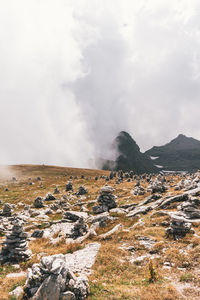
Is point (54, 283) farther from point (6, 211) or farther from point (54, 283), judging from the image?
point (6, 211)

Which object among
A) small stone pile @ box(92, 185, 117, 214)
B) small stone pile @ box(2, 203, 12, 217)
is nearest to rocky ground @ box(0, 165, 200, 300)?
small stone pile @ box(92, 185, 117, 214)

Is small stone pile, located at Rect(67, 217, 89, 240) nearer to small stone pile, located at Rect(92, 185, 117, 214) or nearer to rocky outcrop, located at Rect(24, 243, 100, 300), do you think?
small stone pile, located at Rect(92, 185, 117, 214)

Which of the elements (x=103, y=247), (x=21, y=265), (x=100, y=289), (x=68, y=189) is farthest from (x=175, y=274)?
(x=68, y=189)

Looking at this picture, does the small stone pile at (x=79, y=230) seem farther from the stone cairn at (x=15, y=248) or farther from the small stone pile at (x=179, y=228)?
the small stone pile at (x=179, y=228)

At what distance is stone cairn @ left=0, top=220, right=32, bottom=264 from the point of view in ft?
48.6

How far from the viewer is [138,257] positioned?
1405cm

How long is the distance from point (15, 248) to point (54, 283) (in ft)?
28.7

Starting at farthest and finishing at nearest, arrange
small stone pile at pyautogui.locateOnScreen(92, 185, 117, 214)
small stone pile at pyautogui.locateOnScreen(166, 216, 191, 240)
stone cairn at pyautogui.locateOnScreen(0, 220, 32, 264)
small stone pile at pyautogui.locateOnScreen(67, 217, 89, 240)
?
small stone pile at pyautogui.locateOnScreen(92, 185, 117, 214) < small stone pile at pyautogui.locateOnScreen(67, 217, 89, 240) < small stone pile at pyautogui.locateOnScreen(166, 216, 191, 240) < stone cairn at pyautogui.locateOnScreen(0, 220, 32, 264)

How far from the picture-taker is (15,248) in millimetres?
15000

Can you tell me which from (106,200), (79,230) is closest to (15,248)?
(79,230)

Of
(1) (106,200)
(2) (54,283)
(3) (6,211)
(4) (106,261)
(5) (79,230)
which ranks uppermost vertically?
(2) (54,283)

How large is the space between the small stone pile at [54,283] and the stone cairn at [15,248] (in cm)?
680

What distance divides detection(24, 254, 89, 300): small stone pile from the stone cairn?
22.3 ft

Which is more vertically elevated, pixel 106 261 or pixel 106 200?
pixel 106 200
